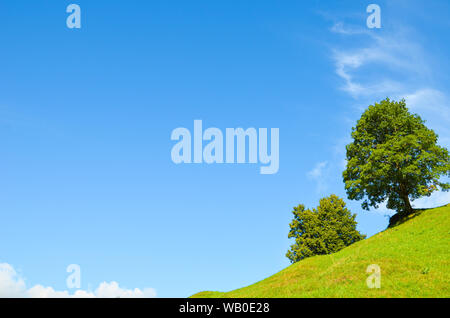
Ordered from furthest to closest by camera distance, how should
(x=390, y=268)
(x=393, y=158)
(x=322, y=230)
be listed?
1. (x=322, y=230)
2. (x=393, y=158)
3. (x=390, y=268)

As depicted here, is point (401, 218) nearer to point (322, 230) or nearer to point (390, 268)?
point (322, 230)

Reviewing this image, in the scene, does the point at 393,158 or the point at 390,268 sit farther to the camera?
the point at 393,158

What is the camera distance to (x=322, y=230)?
216 ft

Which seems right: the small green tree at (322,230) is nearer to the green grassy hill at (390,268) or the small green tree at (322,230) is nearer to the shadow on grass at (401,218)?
the shadow on grass at (401,218)

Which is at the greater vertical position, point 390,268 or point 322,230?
point 322,230

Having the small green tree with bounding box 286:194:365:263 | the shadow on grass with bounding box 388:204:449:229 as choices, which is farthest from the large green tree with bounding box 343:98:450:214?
the small green tree with bounding box 286:194:365:263

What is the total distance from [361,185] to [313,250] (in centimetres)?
2026

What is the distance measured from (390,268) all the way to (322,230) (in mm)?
34704

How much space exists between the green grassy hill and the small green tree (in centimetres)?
1747

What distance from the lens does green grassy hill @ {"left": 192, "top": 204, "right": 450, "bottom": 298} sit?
27.0 m

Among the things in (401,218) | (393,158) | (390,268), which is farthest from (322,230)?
(390,268)

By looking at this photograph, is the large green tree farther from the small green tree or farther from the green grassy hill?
the small green tree
